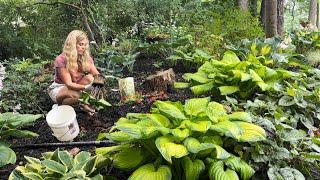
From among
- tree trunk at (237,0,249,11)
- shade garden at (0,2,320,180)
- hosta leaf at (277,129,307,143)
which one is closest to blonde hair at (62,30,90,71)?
shade garden at (0,2,320,180)

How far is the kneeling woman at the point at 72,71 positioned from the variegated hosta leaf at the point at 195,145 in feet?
6.44

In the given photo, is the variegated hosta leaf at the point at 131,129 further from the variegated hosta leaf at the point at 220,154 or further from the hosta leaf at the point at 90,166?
the variegated hosta leaf at the point at 220,154

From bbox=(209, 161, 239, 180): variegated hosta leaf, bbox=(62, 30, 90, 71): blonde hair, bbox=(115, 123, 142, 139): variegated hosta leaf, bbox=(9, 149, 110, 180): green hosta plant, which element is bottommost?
bbox=(209, 161, 239, 180): variegated hosta leaf

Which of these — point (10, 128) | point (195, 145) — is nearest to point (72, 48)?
point (10, 128)

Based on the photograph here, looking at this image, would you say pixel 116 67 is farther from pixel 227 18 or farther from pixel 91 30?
pixel 227 18

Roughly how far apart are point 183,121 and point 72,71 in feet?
6.59

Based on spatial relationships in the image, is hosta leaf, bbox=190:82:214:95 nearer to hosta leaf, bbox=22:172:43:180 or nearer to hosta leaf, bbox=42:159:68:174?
hosta leaf, bbox=42:159:68:174

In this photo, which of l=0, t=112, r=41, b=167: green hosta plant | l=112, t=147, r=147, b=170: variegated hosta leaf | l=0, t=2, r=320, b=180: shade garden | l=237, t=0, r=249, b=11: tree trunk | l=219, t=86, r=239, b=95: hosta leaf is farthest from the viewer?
l=237, t=0, r=249, b=11: tree trunk


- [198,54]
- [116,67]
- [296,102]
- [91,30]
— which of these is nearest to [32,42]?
[91,30]

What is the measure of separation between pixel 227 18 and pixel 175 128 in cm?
635

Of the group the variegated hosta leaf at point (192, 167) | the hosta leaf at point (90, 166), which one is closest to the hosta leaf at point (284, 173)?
the variegated hosta leaf at point (192, 167)

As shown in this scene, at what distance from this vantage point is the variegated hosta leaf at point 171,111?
3.02 metres

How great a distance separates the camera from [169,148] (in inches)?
106

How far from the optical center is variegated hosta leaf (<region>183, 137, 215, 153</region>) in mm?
2713
